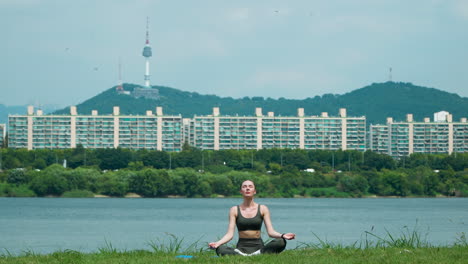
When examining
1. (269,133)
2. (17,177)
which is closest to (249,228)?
(17,177)

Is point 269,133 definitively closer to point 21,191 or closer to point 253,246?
point 21,191

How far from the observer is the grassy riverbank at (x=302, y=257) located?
14.0 meters

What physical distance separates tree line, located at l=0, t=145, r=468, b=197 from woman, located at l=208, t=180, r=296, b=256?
89533 mm

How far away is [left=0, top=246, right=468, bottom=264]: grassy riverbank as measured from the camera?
46.0 ft

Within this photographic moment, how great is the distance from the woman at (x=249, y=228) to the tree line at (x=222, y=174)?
A: 89.5 metres

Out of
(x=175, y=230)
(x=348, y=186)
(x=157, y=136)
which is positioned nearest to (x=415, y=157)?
(x=348, y=186)

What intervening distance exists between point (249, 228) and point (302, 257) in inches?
37.8

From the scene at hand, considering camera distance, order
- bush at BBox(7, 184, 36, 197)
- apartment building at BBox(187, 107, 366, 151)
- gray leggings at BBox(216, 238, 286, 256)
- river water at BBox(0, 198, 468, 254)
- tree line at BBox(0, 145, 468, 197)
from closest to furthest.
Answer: gray leggings at BBox(216, 238, 286, 256)
river water at BBox(0, 198, 468, 254)
bush at BBox(7, 184, 36, 197)
tree line at BBox(0, 145, 468, 197)
apartment building at BBox(187, 107, 366, 151)

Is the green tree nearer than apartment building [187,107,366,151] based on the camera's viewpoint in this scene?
Yes

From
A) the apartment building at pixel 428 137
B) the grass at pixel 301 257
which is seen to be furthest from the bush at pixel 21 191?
the apartment building at pixel 428 137

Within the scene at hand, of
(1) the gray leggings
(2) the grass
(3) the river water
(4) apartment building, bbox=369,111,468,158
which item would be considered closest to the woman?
(1) the gray leggings

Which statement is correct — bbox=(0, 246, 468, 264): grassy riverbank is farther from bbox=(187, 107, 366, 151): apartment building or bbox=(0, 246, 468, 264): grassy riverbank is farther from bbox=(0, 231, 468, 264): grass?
bbox=(187, 107, 366, 151): apartment building

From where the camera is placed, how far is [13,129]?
175000 millimetres

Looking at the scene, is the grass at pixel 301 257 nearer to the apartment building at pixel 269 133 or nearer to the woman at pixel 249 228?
the woman at pixel 249 228
